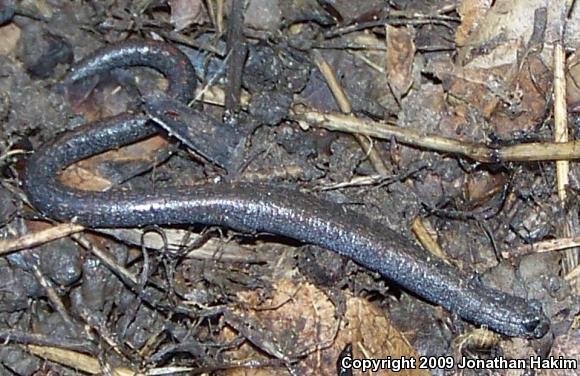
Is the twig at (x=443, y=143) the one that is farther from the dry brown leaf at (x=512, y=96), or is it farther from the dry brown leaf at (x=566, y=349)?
the dry brown leaf at (x=566, y=349)

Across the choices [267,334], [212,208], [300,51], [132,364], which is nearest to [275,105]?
[300,51]

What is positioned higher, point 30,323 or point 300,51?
point 300,51

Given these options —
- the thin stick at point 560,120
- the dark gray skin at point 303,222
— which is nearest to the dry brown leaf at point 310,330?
the dark gray skin at point 303,222

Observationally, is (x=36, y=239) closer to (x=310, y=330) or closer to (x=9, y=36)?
(x=9, y=36)

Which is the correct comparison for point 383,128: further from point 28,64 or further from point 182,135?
point 28,64

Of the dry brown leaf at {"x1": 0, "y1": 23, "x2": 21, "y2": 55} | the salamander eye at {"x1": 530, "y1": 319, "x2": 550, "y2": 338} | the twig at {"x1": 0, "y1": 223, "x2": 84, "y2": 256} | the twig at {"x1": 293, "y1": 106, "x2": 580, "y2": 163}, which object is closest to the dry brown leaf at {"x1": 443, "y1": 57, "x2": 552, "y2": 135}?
the twig at {"x1": 293, "y1": 106, "x2": 580, "y2": 163}
